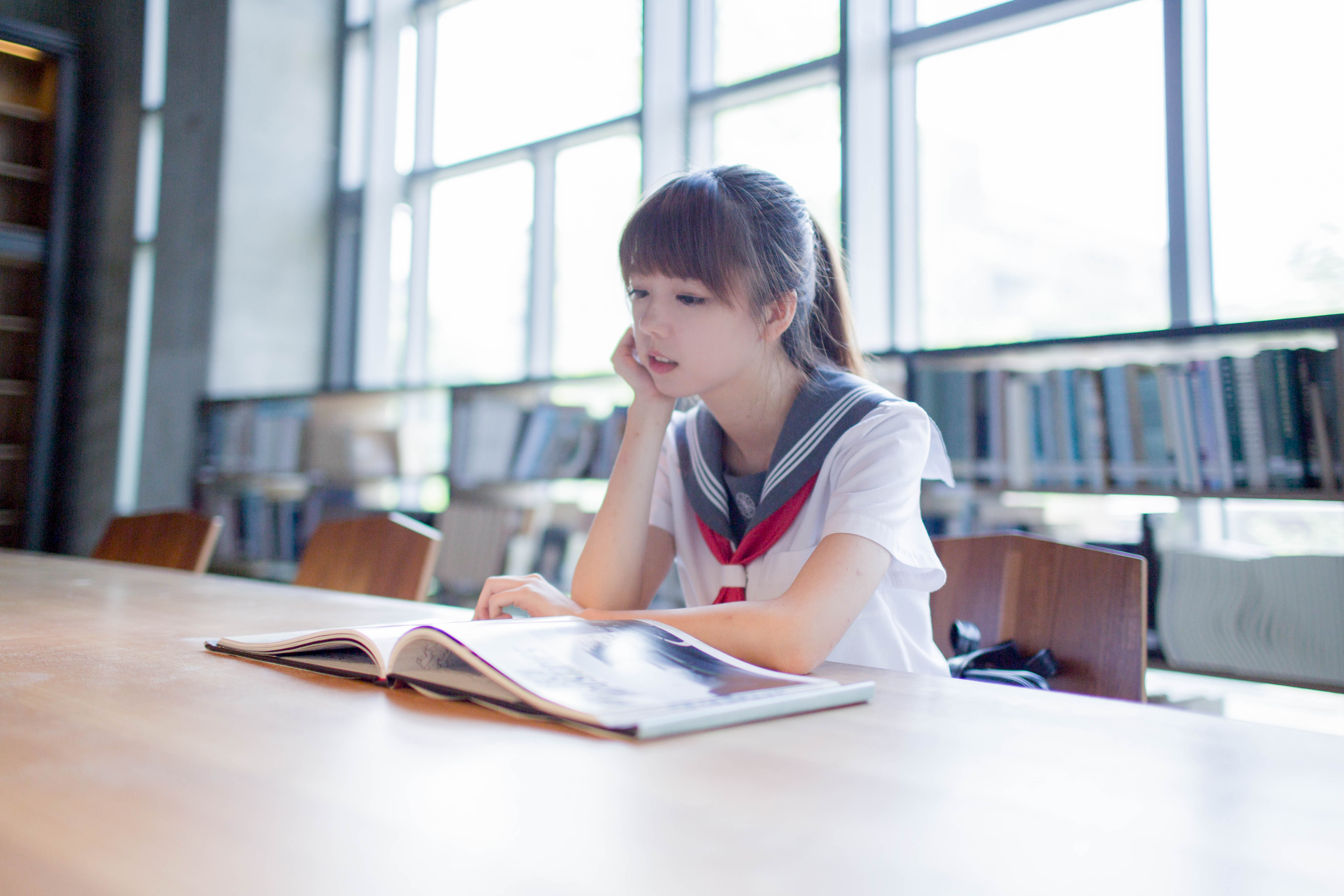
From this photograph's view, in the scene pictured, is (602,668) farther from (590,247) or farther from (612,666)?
(590,247)

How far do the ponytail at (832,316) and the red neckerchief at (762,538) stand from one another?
0.26m

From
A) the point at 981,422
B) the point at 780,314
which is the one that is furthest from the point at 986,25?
the point at 780,314

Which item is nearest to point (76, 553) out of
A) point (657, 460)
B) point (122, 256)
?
point (122, 256)

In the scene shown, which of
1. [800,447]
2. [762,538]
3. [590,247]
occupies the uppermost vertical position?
[590,247]

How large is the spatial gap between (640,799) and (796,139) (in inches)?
124

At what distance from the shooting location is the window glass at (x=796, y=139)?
3.19 m

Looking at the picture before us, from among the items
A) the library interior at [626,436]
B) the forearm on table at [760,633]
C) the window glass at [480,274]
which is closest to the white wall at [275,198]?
the library interior at [626,436]

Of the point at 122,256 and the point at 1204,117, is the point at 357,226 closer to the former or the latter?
the point at 122,256

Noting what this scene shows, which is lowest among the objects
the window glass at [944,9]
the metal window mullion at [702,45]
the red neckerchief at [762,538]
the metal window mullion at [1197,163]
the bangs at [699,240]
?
the red neckerchief at [762,538]

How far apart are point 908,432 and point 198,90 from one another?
4.71 metres

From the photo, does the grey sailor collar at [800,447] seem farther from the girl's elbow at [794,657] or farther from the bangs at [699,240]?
the girl's elbow at [794,657]

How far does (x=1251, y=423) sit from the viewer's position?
1950 mm

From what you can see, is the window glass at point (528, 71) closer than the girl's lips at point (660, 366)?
No

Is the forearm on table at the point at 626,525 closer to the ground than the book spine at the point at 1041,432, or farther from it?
closer to the ground
